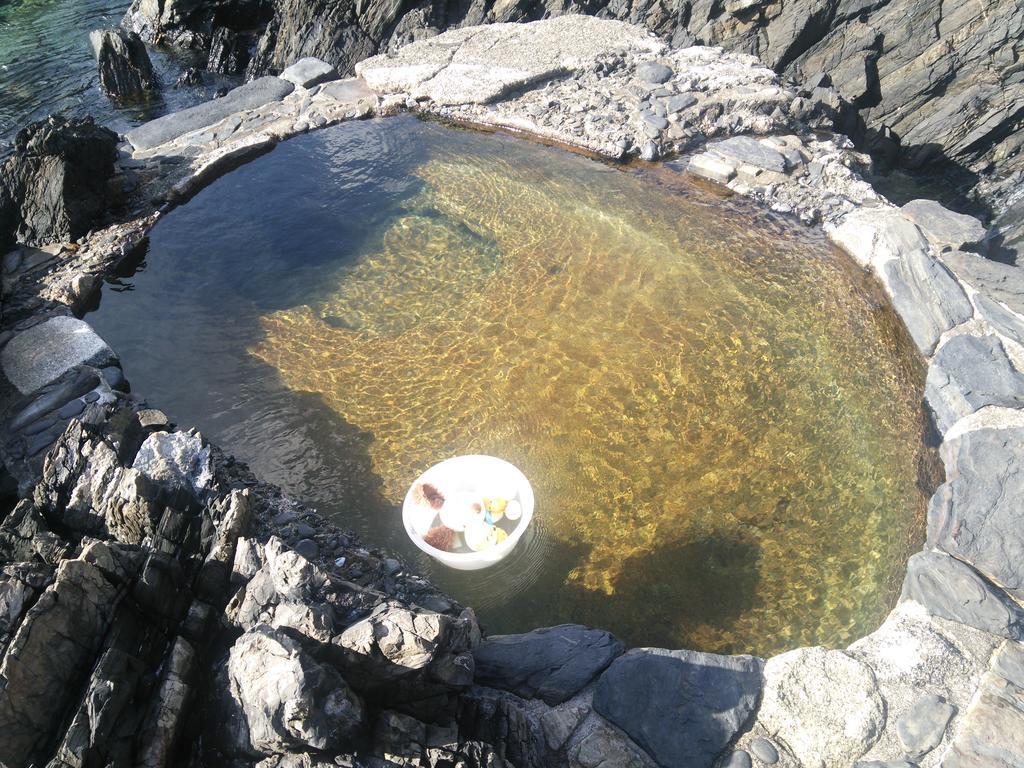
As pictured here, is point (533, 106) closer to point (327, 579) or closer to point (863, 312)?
point (863, 312)

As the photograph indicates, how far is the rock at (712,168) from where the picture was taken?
Result: 9.39 metres

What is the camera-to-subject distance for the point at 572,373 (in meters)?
7.14

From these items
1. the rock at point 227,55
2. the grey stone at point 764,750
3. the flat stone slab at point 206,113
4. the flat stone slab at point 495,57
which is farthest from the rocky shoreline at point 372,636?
the rock at point 227,55

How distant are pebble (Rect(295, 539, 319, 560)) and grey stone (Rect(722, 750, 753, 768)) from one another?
10.8ft

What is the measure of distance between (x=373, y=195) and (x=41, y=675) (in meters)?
7.41

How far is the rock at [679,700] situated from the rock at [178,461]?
340 cm

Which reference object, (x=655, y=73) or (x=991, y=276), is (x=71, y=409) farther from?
(x=991, y=276)

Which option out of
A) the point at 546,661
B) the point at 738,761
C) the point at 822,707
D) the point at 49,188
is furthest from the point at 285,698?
the point at 49,188

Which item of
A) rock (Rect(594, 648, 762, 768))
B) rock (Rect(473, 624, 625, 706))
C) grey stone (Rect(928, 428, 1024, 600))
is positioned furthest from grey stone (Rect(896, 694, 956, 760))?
rock (Rect(473, 624, 625, 706))

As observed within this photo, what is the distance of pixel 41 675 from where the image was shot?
3605mm

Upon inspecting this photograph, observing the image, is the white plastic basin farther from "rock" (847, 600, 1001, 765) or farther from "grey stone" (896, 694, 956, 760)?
"grey stone" (896, 694, 956, 760)

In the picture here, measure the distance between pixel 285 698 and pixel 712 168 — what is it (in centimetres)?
862

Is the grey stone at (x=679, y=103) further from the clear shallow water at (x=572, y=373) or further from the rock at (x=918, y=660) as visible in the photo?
the rock at (x=918, y=660)

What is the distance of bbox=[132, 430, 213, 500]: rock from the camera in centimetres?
523
